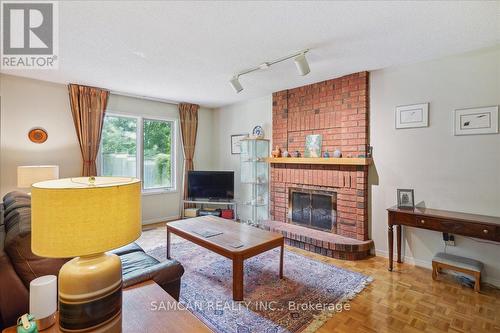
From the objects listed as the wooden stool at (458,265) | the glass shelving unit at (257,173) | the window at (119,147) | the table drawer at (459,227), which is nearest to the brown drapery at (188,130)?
the window at (119,147)

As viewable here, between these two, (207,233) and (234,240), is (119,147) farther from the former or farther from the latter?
(234,240)

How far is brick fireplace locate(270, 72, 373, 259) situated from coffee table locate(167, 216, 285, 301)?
1015 mm

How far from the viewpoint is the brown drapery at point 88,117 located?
3812mm

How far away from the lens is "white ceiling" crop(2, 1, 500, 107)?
6.17 feet

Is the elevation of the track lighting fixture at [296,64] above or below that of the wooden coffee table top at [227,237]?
above

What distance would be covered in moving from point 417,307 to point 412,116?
2069 mm

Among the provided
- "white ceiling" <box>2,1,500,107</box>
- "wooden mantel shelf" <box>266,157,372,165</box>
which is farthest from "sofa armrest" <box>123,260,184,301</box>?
"wooden mantel shelf" <box>266,157,372,165</box>

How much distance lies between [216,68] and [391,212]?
271cm

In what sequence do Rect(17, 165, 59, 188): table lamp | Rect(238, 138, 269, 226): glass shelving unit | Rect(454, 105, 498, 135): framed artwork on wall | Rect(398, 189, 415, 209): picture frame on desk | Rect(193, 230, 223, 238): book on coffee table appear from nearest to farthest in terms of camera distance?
Rect(454, 105, 498, 135): framed artwork on wall → Rect(193, 230, 223, 238): book on coffee table → Rect(398, 189, 415, 209): picture frame on desk → Rect(17, 165, 59, 188): table lamp → Rect(238, 138, 269, 226): glass shelving unit

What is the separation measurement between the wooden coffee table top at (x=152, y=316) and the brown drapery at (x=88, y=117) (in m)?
3.22

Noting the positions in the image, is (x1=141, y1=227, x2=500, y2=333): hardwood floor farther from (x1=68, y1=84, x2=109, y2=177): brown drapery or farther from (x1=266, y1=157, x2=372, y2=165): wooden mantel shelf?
(x1=68, y1=84, x2=109, y2=177): brown drapery

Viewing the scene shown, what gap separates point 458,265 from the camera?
247 centimetres

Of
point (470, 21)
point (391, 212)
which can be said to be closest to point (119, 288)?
point (391, 212)

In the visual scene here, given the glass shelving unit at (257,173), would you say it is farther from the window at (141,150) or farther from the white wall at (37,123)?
the white wall at (37,123)
